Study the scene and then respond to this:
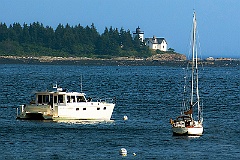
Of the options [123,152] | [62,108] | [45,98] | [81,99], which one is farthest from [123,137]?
[45,98]

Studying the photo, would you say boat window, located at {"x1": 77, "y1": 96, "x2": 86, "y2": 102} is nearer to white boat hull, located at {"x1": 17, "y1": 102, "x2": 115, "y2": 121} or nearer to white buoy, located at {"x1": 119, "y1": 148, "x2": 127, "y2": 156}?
white boat hull, located at {"x1": 17, "y1": 102, "x2": 115, "y2": 121}

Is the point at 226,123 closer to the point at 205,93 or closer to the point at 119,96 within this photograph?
the point at 119,96

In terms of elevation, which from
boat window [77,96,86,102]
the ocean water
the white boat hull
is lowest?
the ocean water

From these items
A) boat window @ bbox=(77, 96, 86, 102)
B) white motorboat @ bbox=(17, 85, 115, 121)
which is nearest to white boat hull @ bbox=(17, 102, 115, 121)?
white motorboat @ bbox=(17, 85, 115, 121)

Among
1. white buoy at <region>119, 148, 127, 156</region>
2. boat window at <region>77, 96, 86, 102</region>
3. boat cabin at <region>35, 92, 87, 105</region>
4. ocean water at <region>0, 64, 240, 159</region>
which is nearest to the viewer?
white buoy at <region>119, 148, 127, 156</region>

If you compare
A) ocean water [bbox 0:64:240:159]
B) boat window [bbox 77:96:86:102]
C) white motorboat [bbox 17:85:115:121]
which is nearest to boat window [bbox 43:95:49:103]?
white motorboat [bbox 17:85:115:121]

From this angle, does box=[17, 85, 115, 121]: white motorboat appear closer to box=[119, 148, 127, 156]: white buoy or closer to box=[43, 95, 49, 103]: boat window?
box=[43, 95, 49, 103]: boat window

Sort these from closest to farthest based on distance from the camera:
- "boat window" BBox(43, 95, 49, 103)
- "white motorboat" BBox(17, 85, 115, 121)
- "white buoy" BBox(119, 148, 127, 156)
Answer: "white buoy" BBox(119, 148, 127, 156)
"white motorboat" BBox(17, 85, 115, 121)
"boat window" BBox(43, 95, 49, 103)

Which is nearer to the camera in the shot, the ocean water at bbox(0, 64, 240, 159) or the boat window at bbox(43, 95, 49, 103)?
the ocean water at bbox(0, 64, 240, 159)

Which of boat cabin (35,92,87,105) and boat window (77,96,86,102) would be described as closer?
boat cabin (35,92,87,105)

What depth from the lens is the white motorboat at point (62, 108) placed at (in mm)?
64562

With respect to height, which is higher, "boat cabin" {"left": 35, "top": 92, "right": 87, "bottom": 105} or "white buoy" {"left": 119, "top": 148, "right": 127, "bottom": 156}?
"boat cabin" {"left": 35, "top": 92, "right": 87, "bottom": 105}

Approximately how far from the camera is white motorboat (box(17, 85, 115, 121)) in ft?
212

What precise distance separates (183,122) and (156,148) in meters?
5.96
